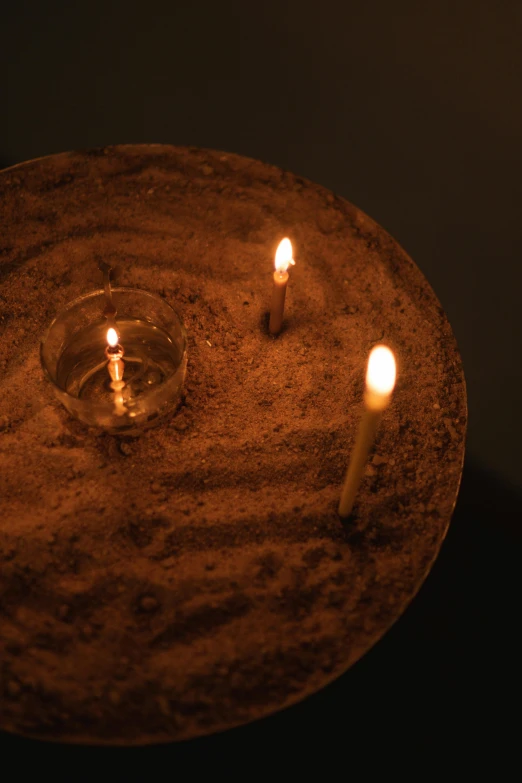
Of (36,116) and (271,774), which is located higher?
(36,116)

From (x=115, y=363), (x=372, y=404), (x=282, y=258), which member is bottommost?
(x=372, y=404)

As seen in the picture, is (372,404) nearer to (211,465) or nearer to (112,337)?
(211,465)

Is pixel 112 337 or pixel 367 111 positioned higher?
pixel 367 111

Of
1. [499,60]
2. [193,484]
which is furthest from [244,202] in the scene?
[499,60]

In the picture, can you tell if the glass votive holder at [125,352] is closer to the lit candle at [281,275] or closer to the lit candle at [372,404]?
the lit candle at [281,275]

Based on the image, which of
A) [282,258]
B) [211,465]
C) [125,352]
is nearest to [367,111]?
[282,258]

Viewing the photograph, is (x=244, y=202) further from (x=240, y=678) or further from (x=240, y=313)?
(x=240, y=678)

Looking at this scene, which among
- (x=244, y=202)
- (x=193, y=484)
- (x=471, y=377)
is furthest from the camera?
(x=471, y=377)
